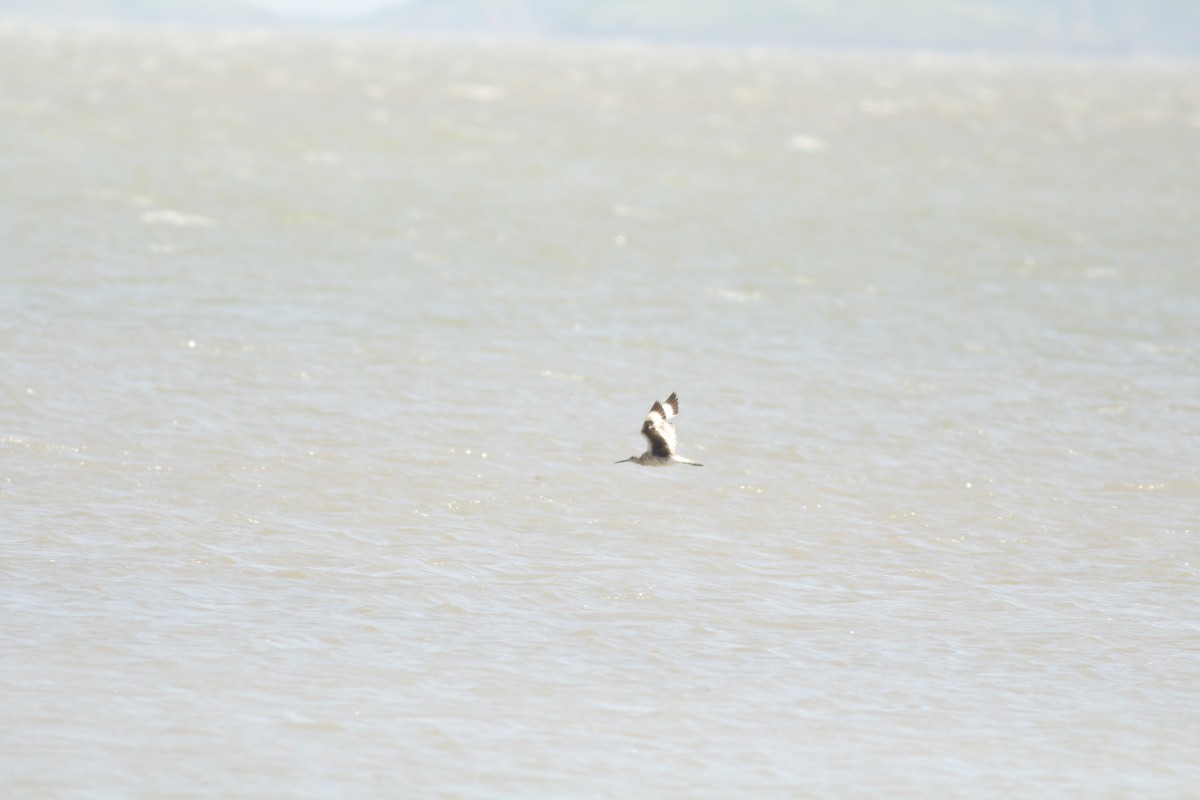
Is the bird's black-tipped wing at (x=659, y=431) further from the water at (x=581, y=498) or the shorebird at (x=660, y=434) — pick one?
the water at (x=581, y=498)

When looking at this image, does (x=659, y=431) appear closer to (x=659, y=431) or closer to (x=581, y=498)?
(x=659, y=431)

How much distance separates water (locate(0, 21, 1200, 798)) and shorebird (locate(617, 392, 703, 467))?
1340 mm

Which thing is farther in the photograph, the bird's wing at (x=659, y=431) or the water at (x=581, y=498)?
the bird's wing at (x=659, y=431)

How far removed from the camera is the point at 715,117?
70938 millimetres

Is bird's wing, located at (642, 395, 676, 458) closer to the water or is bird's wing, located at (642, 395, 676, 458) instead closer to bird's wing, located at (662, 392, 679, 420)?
bird's wing, located at (662, 392, 679, 420)

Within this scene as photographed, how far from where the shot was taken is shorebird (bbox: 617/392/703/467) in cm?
1429

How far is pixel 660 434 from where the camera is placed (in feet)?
47.1

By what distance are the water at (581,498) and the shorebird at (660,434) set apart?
1.34 m

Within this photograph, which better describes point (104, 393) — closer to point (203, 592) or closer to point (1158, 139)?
point (203, 592)

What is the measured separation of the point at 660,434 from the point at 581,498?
365 centimetres

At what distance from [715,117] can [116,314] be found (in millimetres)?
48652

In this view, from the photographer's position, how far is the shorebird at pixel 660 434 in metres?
14.3

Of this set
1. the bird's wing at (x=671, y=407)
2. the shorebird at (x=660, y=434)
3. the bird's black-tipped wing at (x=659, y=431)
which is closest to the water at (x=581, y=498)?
the shorebird at (x=660, y=434)

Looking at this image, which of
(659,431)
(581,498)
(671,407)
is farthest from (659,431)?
(581,498)
